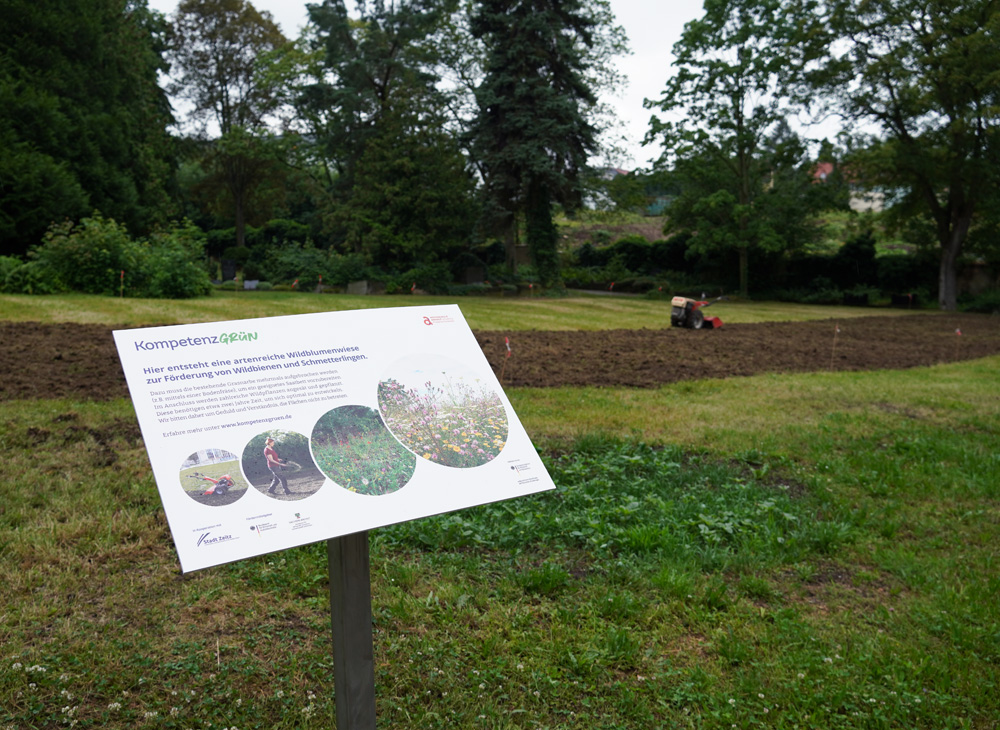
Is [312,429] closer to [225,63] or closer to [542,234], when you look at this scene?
[542,234]

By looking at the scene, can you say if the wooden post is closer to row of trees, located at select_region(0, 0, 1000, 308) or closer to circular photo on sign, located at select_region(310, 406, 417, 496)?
circular photo on sign, located at select_region(310, 406, 417, 496)

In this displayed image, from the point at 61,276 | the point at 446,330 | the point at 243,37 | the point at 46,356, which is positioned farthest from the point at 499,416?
the point at 243,37

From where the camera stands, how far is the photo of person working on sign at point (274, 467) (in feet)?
7.69

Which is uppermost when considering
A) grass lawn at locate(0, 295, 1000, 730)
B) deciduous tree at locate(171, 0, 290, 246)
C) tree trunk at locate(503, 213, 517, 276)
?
deciduous tree at locate(171, 0, 290, 246)

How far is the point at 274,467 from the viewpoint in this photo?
2.38 meters

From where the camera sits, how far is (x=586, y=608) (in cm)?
382

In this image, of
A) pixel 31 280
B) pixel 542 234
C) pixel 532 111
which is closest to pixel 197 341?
pixel 31 280

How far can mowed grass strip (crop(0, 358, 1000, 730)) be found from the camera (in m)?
3.11

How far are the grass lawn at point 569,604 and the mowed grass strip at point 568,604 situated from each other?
0.01 metres

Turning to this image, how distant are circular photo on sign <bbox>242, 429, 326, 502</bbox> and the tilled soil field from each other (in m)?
6.38

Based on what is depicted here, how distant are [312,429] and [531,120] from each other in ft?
85.1

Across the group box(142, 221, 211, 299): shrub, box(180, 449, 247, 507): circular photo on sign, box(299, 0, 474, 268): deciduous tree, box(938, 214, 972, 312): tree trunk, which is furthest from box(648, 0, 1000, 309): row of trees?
box(180, 449, 247, 507): circular photo on sign

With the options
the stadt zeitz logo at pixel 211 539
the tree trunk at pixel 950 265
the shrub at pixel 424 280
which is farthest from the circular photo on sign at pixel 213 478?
the tree trunk at pixel 950 265

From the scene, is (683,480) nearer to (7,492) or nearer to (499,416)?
(499,416)
